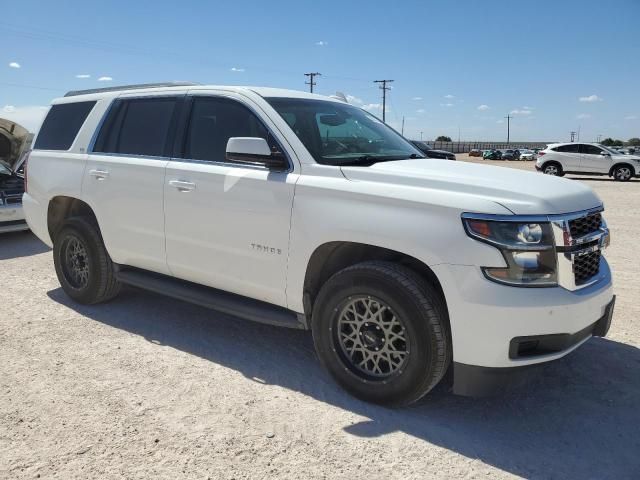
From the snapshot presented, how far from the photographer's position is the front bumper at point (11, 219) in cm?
868

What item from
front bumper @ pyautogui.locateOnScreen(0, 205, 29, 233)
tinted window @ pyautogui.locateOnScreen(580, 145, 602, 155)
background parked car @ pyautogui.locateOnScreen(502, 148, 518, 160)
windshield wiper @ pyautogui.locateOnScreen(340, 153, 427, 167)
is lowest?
front bumper @ pyautogui.locateOnScreen(0, 205, 29, 233)

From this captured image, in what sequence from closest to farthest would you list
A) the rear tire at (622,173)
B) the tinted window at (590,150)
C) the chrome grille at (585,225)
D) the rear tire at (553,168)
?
the chrome grille at (585,225), the rear tire at (622,173), the tinted window at (590,150), the rear tire at (553,168)

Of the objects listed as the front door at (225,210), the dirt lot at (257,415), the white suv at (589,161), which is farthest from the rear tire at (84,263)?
the white suv at (589,161)

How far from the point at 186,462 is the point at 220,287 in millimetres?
1546

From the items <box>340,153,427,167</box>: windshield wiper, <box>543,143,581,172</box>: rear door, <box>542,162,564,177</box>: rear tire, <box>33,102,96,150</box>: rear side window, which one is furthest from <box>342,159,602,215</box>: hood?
<box>542,162,564,177</box>: rear tire

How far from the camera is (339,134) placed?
13.8 feet

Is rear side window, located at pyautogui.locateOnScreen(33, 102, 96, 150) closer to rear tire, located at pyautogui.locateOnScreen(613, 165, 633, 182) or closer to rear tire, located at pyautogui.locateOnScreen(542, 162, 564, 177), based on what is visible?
rear tire, located at pyautogui.locateOnScreen(542, 162, 564, 177)

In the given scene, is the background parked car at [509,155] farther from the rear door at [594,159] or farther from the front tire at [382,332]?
the front tire at [382,332]

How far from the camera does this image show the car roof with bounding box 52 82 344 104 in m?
4.24

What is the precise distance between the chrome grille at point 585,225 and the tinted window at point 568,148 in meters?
22.5

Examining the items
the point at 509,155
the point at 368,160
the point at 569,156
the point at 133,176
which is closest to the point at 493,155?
the point at 509,155

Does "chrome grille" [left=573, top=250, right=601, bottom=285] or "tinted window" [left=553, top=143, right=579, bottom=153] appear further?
"tinted window" [left=553, top=143, right=579, bottom=153]

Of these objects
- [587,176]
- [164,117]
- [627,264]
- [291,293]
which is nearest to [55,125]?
[164,117]

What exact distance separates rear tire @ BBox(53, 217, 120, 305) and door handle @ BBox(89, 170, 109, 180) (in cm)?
48
